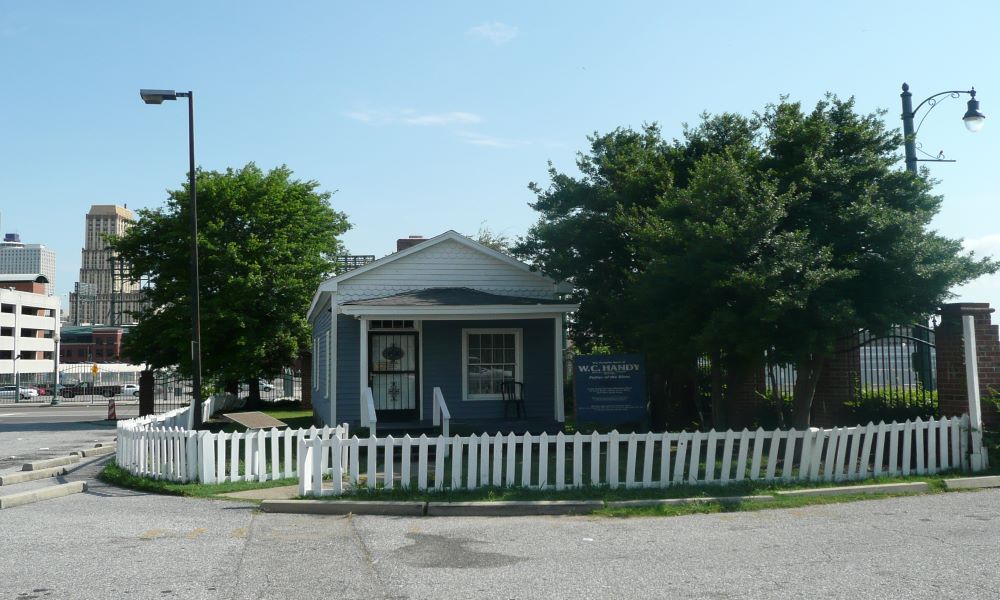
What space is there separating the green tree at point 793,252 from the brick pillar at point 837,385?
214 centimetres

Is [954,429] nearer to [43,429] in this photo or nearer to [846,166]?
[846,166]

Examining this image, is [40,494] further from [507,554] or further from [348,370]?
[348,370]

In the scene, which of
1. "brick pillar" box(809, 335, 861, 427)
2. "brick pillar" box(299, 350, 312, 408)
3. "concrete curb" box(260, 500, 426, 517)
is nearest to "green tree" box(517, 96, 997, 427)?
"brick pillar" box(809, 335, 861, 427)

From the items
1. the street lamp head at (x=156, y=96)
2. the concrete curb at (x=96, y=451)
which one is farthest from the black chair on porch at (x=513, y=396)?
the street lamp head at (x=156, y=96)

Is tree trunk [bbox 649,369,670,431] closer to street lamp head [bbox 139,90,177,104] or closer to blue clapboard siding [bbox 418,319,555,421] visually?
blue clapboard siding [bbox 418,319,555,421]

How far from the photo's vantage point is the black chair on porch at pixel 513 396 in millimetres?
17281

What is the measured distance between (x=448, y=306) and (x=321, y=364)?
6877 millimetres

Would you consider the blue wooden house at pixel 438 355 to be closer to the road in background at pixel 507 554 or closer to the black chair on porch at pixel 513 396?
the black chair on porch at pixel 513 396

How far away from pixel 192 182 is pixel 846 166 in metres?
13.2

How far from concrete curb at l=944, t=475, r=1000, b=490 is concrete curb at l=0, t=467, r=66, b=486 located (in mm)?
13308

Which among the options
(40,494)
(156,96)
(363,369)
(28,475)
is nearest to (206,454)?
(40,494)

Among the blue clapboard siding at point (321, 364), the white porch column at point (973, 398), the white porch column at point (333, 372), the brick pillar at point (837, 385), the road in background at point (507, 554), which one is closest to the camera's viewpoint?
the road in background at point (507, 554)

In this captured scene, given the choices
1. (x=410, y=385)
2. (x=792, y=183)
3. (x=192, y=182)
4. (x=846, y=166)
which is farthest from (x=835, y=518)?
(x=192, y=182)

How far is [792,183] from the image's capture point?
1176 cm
